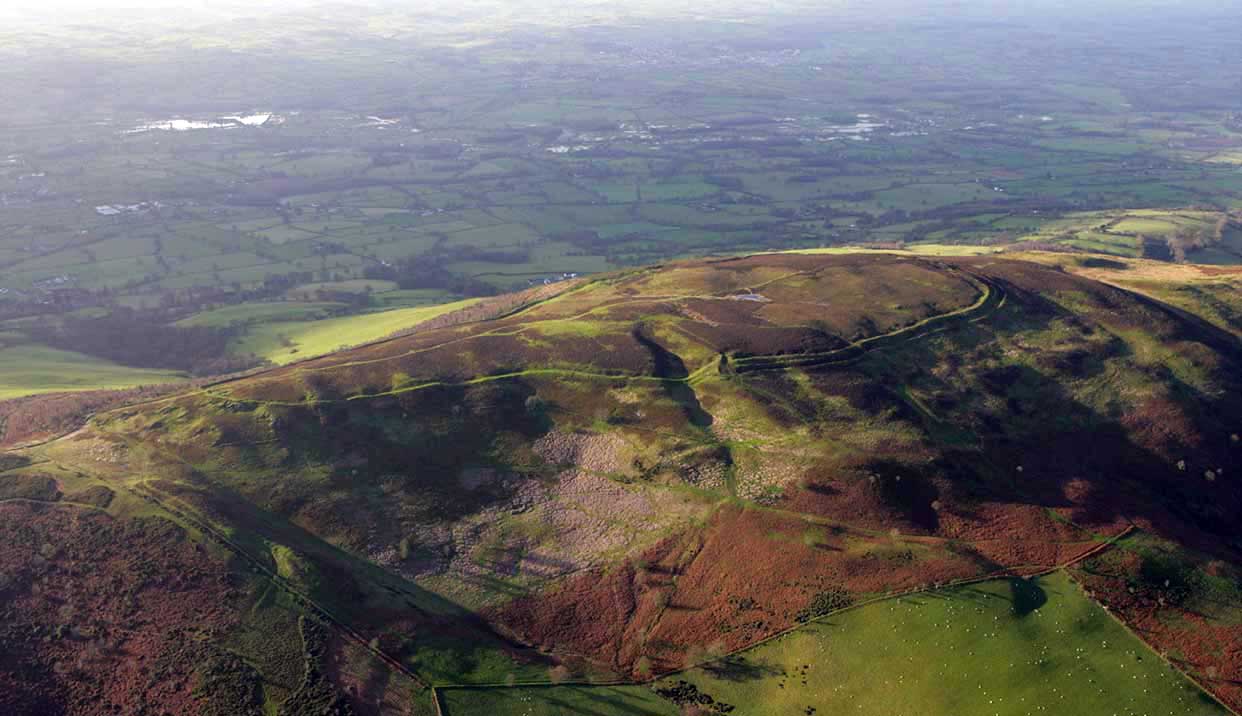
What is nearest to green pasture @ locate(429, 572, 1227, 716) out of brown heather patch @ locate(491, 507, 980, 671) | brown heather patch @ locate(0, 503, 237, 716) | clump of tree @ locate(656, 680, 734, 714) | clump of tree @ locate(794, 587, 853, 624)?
clump of tree @ locate(656, 680, 734, 714)

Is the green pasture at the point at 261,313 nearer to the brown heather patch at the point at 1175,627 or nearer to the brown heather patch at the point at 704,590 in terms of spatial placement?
the brown heather patch at the point at 704,590

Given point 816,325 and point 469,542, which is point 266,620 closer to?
point 469,542

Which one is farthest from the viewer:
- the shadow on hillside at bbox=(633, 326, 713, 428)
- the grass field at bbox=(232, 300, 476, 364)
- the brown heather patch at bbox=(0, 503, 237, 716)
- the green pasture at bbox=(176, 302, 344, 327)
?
the green pasture at bbox=(176, 302, 344, 327)

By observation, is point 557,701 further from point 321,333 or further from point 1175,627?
point 321,333

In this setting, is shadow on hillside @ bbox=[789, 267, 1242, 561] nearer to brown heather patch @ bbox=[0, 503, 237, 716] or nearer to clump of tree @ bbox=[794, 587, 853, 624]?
clump of tree @ bbox=[794, 587, 853, 624]

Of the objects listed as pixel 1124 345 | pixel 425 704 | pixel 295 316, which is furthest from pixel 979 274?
pixel 295 316

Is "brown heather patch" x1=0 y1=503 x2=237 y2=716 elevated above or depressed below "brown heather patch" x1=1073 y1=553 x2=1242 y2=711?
below

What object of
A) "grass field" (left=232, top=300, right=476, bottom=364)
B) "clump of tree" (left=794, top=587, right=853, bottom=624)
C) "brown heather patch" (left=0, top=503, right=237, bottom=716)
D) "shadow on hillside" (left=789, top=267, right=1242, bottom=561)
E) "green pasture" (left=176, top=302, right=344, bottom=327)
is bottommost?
"green pasture" (left=176, top=302, right=344, bottom=327)
